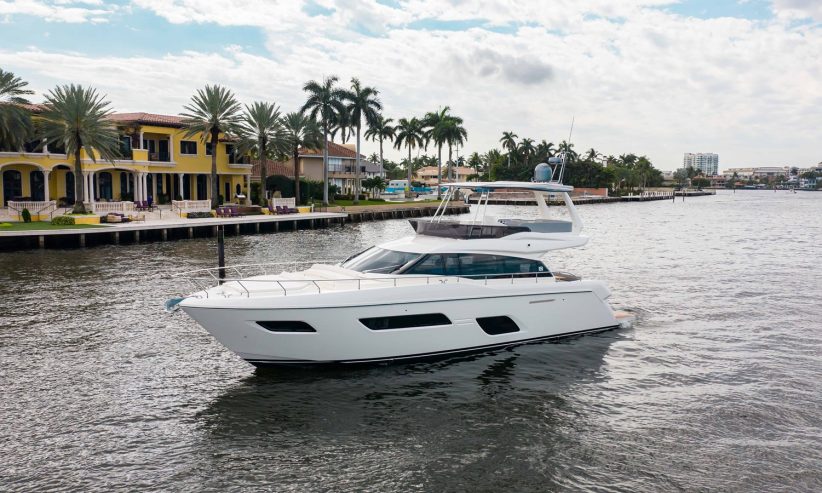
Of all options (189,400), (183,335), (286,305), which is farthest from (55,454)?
(183,335)

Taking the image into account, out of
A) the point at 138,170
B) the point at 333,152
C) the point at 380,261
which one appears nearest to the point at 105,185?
the point at 138,170

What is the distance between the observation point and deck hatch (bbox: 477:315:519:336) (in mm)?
14609

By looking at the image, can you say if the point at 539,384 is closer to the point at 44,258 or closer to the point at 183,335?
the point at 183,335

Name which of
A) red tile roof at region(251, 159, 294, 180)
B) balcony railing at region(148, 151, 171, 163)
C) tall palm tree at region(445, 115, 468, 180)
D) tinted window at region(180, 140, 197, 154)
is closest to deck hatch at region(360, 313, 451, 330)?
balcony railing at region(148, 151, 171, 163)

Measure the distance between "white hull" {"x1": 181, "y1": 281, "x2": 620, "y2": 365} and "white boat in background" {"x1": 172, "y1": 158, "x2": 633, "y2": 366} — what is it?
2cm

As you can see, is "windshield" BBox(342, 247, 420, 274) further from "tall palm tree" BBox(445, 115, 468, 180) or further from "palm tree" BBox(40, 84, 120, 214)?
"tall palm tree" BBox(445, 115, 468, 180)

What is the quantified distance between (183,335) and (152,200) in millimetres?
44207

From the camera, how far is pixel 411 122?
96.6 meters

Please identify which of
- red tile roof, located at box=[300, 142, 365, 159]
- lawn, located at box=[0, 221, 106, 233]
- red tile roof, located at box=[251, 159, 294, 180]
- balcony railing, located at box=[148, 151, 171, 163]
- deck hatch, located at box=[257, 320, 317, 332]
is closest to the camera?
deck hatch, located at box=[257, 320, 317, 332]

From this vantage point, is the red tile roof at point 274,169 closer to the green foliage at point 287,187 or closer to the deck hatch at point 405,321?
the green foliage at point 287,187

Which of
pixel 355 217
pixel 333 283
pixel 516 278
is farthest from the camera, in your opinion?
pixel 355 217

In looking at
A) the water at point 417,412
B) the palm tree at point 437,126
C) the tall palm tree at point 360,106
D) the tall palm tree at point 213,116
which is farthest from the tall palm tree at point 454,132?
the water at point 417,412

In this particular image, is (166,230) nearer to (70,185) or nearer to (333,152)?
(70,185)

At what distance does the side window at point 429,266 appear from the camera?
1453cm
